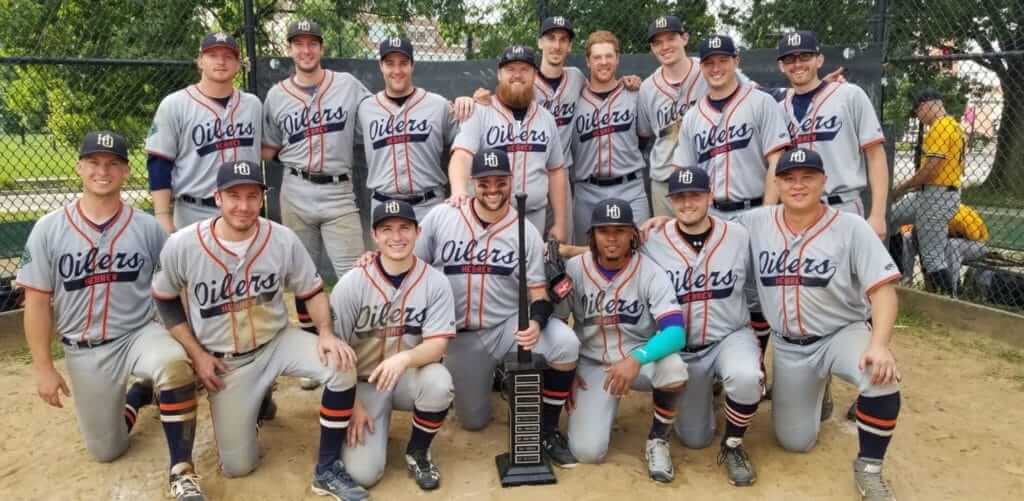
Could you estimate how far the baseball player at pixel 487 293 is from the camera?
11.2 feet

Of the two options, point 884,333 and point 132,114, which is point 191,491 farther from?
point 132,114

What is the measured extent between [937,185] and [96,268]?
17.9 feet

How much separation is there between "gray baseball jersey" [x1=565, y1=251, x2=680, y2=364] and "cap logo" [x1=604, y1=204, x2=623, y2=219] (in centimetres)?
30

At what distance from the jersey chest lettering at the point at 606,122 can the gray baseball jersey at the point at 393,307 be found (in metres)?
1.55

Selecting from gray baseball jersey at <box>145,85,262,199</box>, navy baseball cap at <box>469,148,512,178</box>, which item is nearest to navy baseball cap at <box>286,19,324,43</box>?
gray baseball jersey at <box>145,85,262,199</box>

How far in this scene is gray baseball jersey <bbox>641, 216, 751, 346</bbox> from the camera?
3.46m

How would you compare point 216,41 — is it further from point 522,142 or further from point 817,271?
point 817,271

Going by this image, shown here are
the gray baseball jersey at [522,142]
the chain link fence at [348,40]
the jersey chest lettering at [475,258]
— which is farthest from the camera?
the chain link fence at [348,40]

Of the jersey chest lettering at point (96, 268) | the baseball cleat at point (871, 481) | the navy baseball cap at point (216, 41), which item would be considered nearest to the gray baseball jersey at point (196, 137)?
the navy baseball cap at point (216, 41)

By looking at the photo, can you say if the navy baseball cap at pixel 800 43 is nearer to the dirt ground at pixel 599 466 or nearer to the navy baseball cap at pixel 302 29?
the dirt ground at pixel 599 466

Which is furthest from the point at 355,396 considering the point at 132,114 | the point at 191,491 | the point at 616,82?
the point at 132,114

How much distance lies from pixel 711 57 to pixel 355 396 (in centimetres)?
240

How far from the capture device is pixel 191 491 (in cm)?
296

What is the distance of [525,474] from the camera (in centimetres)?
317
